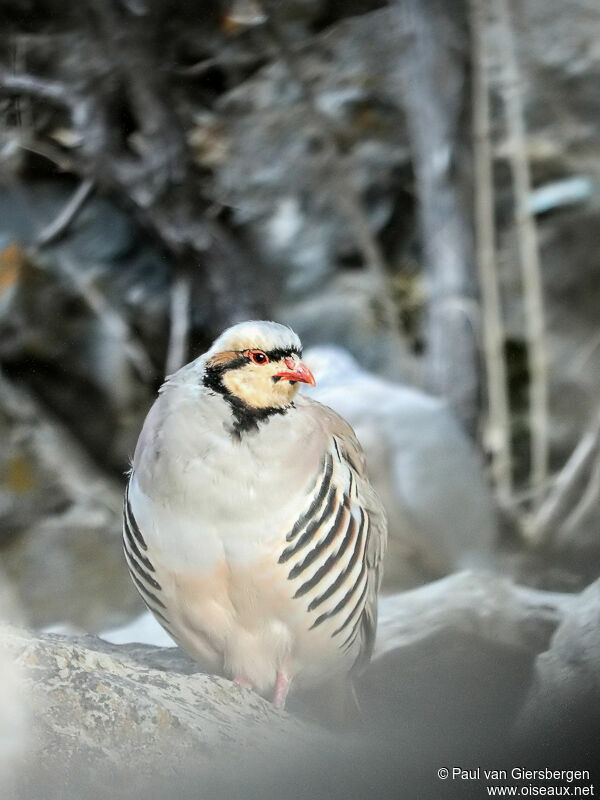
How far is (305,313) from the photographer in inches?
81.6

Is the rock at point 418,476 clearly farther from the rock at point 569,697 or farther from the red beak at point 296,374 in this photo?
the red beak at point 296,374

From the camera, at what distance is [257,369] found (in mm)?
1486

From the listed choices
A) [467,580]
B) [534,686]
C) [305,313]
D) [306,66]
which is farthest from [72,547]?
[306,66]

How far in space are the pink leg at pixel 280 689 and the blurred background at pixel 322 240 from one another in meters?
0.54

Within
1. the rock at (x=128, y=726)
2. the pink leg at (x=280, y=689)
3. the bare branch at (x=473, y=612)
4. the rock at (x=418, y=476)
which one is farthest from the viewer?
the rock at (x=418, y=476)

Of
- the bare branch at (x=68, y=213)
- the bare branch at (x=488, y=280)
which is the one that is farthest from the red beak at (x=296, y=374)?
the bare branch at (x=68, y=213)

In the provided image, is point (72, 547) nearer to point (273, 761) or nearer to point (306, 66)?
point (273, 761)

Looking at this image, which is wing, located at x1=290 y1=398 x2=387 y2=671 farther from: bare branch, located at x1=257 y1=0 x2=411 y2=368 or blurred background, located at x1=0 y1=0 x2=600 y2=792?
bare branch, located at x1=257 y1=0 x2=411 y2=368

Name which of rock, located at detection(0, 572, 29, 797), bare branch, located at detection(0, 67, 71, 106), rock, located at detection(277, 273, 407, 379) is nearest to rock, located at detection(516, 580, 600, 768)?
rock, located at detection(277, 273, 407, 379)

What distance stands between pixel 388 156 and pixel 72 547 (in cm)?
112

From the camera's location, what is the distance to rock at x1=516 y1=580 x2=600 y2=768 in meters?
1.74

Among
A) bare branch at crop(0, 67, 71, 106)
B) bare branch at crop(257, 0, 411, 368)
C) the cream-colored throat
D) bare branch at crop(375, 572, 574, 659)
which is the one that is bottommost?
bare branch at crop(375, 572, 574, 659)

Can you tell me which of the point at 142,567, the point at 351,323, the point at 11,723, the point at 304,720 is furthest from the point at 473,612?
the point at 11,723

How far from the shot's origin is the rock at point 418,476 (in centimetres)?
201
